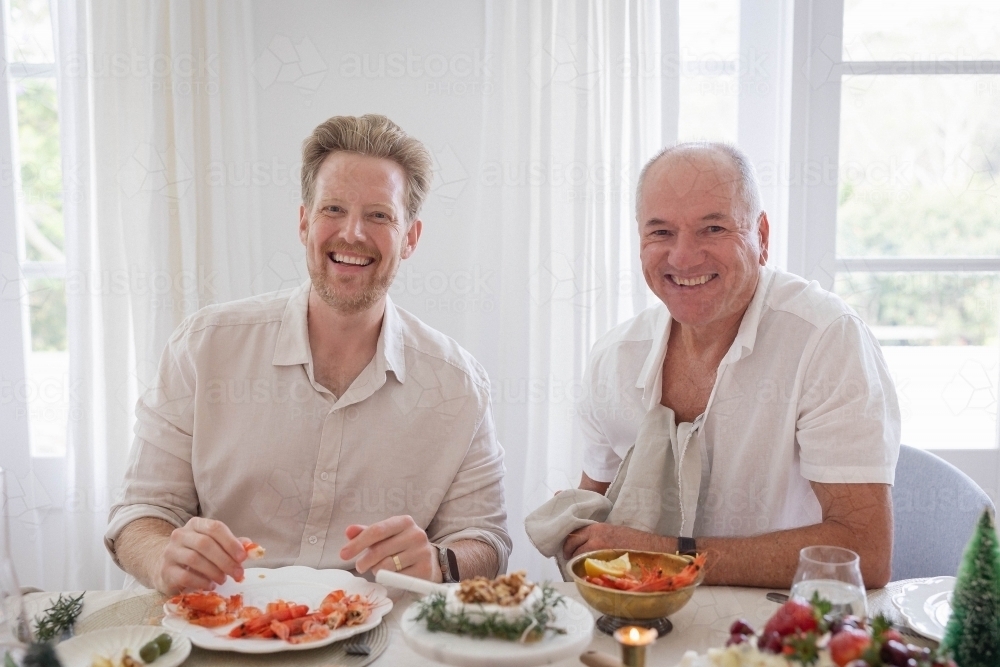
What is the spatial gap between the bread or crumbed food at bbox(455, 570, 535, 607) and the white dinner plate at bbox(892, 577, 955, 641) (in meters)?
0.58

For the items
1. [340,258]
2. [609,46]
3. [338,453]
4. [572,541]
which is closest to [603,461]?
[572,541]

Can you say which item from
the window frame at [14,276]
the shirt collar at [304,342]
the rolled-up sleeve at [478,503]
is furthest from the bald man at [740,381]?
the window frame at [14,276]

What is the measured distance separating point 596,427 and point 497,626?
980mm

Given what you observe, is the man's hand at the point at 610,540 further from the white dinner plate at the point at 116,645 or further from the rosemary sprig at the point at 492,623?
the white dinner plate at the point at 116,645

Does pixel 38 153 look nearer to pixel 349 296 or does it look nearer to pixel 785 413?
pixel 349 296

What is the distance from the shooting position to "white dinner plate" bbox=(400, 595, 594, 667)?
1075 mm

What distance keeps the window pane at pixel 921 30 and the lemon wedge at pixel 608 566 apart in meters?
2.08

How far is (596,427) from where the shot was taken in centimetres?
207

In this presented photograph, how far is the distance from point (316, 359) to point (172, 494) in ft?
1.33

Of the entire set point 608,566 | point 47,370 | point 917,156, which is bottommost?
point 608,566

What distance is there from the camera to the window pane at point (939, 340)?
2.92m

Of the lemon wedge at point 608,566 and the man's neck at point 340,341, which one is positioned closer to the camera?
the lemon wedge at point 608,566

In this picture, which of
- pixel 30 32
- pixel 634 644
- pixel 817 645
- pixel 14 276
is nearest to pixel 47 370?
pixel 14 276

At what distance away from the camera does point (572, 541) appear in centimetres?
171
